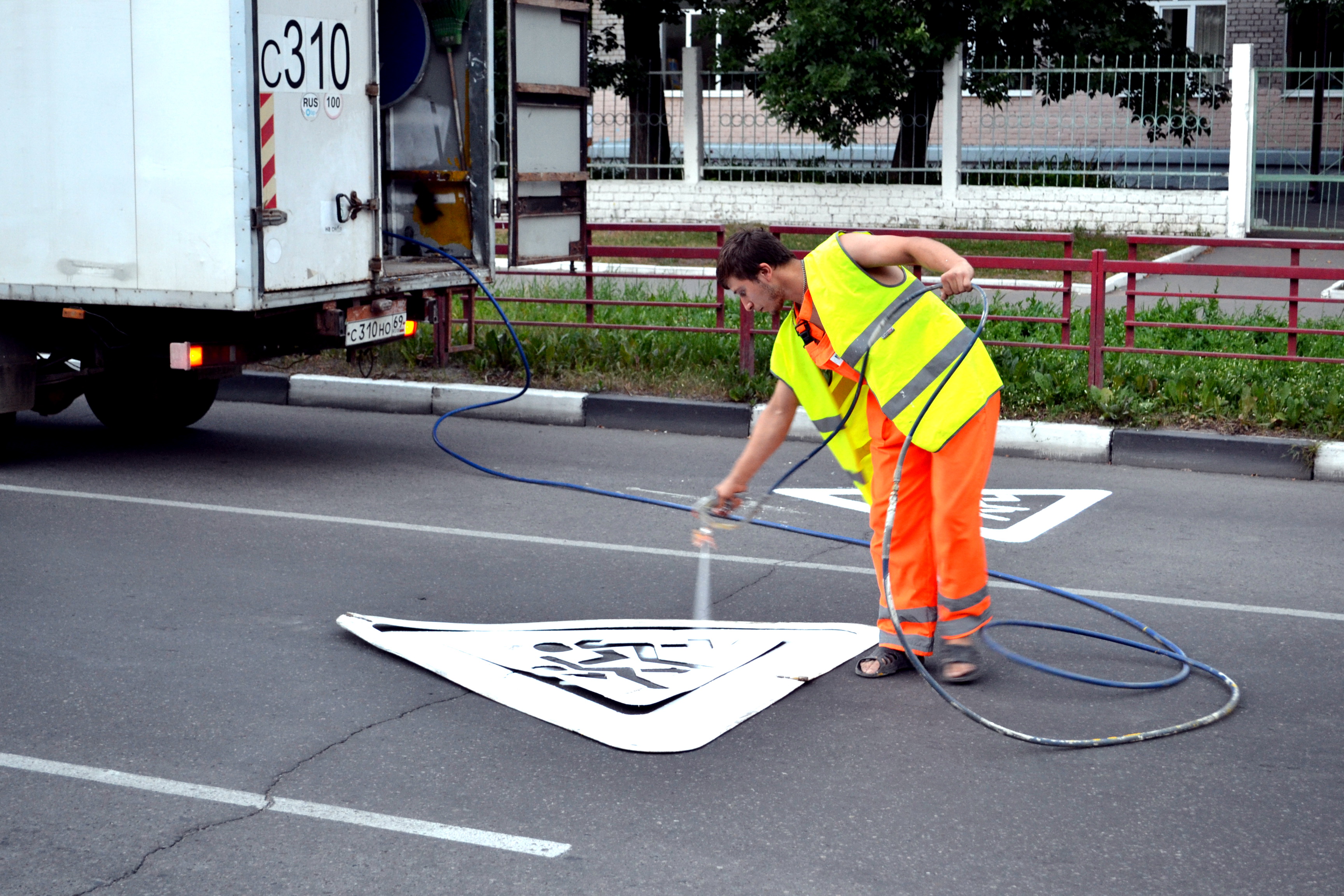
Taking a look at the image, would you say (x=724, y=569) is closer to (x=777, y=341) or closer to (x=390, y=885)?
(x=777, y=341)

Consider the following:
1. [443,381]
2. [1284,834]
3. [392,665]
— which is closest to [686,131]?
[443,381]

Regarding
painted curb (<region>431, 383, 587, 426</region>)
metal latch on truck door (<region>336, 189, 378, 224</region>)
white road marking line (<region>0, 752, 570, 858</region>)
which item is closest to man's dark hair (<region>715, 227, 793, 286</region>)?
white road marking line (<region>0, 752, 570, 858</region>)

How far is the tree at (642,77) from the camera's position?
68.8 feet

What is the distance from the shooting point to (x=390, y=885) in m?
3.42

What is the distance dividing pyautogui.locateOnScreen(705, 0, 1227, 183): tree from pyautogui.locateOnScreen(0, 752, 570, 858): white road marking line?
1548 cm

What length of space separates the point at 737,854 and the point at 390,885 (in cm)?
82

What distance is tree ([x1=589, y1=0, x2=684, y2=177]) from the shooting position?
20969 millimetres

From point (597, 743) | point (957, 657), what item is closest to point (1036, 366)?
point (957, 657)

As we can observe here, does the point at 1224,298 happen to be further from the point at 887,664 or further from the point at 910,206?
the point at 910,206

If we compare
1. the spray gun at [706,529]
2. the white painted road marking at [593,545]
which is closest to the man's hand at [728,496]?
the spray gun at [706,529]

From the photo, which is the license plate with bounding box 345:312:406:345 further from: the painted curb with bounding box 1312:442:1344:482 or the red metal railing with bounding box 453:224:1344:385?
the painted curb with bounding box 1312:442:1344:482

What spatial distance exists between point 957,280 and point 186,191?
4.51 m

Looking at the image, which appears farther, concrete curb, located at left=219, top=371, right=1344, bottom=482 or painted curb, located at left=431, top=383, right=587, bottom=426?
painted curb, located at left=431, top=383, right=587, bottom=426

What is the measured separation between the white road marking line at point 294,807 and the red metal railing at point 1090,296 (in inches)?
215
